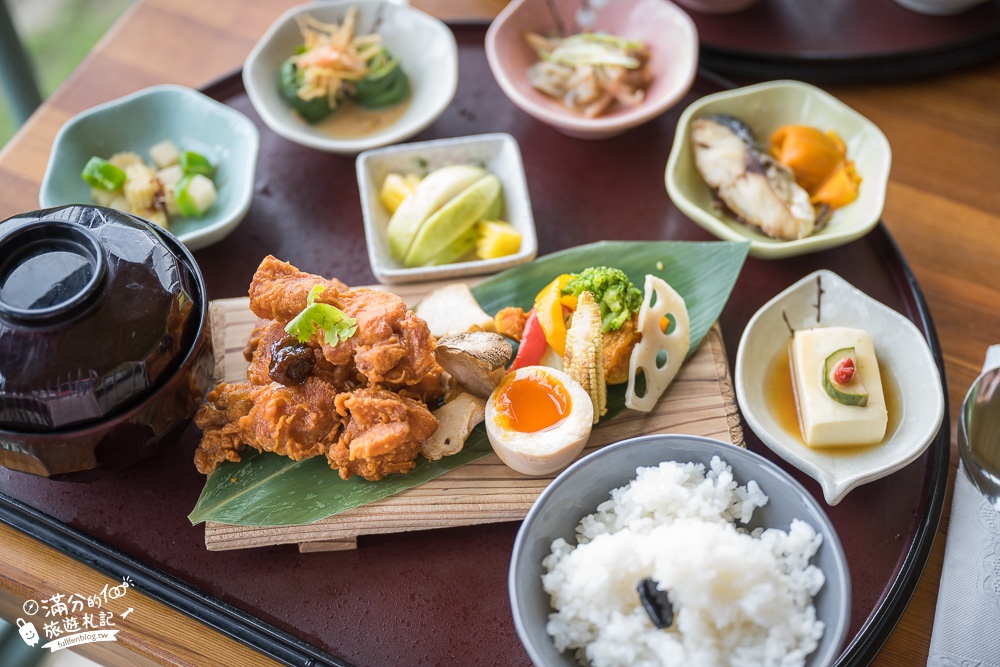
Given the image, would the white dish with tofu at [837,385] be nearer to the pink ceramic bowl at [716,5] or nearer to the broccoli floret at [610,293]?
the broccoli floret at [610,293]

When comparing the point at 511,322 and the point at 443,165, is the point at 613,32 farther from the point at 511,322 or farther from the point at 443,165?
the point at 511,322

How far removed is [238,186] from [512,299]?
4.04ft

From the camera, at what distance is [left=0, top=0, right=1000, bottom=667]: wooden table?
8.32 feet

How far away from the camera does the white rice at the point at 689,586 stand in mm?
2057

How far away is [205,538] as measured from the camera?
2.55 metres

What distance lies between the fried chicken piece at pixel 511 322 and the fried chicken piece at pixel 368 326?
317 mm

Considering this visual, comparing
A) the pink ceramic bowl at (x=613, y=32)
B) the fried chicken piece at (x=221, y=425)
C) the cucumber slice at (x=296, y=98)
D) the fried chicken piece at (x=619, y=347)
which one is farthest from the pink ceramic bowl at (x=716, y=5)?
the fried chicken piece at (x=221, y=425)

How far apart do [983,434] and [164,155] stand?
3.33 metres

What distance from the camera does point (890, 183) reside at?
11.9 ft

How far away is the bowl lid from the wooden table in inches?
27.8

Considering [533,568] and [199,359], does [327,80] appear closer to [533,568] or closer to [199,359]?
[199,359]

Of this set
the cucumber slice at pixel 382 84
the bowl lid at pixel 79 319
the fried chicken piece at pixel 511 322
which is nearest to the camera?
the bowl lid at pixel 79 319

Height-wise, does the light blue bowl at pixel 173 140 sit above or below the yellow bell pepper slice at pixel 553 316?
above

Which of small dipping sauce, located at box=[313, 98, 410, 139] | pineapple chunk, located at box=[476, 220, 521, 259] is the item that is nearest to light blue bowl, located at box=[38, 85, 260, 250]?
small dipping sauce, located at box=[313, 98, 410, 139]
